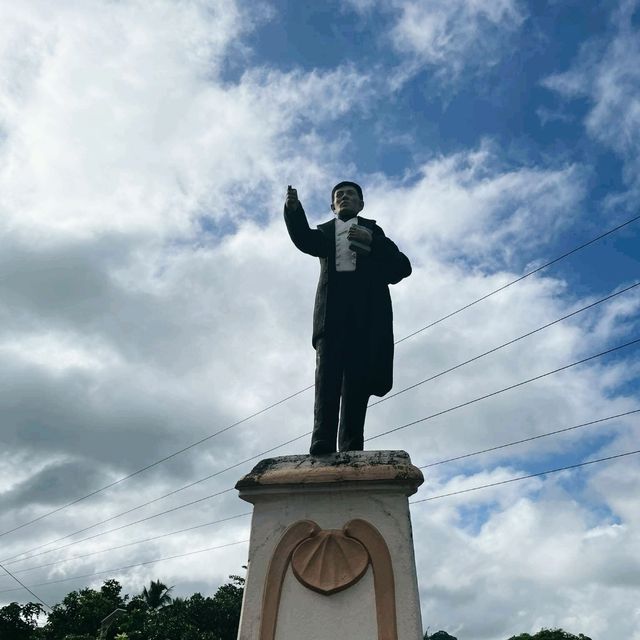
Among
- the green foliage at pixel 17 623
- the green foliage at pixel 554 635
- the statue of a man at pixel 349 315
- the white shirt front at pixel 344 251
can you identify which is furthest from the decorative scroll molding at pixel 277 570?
the green foliage at pixel 554 635

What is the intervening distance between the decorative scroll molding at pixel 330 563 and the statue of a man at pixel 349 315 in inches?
27.9

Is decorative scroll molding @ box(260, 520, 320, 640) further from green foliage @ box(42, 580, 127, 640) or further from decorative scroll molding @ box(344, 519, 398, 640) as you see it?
green foliage @ box(42, 580, 127, 640)

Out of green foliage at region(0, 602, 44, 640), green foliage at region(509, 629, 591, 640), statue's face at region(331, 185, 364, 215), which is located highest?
green foliage at region(509, 629, 591, 640)

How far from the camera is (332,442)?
12.4ft

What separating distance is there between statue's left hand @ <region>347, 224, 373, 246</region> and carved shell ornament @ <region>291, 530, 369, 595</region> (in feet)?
6.82

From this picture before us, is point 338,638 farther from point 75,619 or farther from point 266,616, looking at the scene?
point 75,619

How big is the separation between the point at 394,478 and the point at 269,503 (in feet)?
2.47

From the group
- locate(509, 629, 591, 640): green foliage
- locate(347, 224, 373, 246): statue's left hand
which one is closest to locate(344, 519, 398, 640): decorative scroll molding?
locate(347, 224, 373, 246): statue's left hand

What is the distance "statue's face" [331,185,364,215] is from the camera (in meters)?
4.70

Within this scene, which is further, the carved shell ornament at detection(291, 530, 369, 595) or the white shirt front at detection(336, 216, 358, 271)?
the white shirt front at detection(336, 216, 358, 271)

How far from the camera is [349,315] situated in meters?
4.29

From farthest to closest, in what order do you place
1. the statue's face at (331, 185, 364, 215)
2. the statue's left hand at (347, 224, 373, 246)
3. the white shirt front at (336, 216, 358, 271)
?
the statue's face at (331, 185, 364, 215)
the white shirt front at (336, 216, 358, 271)
the statue's left hand at (347, 224, 373, 246)

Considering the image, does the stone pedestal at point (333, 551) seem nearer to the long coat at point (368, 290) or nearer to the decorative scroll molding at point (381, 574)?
the decorative scroll molding at point (381, 574)

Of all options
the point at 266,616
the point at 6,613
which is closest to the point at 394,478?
the point at 266,616
